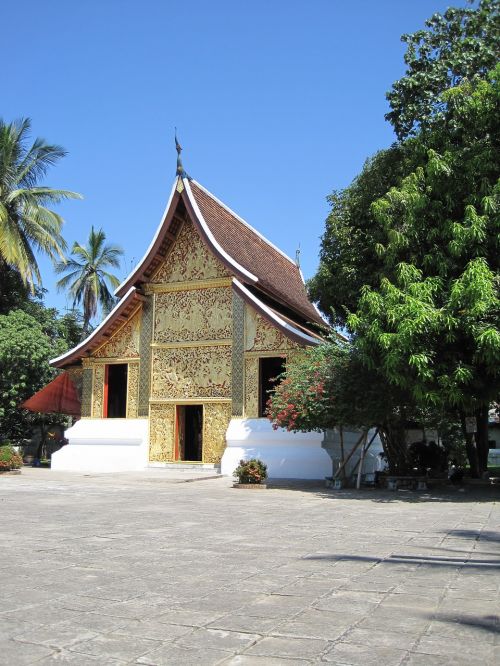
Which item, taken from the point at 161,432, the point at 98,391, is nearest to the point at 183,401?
the point at 161,432

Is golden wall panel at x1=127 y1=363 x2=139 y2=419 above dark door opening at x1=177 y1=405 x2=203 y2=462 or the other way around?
above

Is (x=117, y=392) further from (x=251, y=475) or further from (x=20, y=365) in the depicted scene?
(x=251, y=475)

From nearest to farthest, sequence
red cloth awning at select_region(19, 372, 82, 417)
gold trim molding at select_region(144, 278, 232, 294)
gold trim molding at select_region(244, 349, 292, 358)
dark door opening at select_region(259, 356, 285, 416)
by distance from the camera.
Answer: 1. gold trim molding at select_region(244, 349, 292, 358)
2. dark door opening at select_region(259, 356, 285, 416)
3. gold trim molding at select_region(144, 278, 232, 294)
4. red cloth awning at select_region(19, 372, 82, 417)

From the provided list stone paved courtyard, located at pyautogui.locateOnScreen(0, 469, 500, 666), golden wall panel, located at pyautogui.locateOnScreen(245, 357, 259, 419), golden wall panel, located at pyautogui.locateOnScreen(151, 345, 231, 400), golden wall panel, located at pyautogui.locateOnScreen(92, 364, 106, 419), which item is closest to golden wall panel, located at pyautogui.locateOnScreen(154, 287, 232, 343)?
golden wall panel, located at pyautogui.locateOnScreen(151, 345, 231, 400)

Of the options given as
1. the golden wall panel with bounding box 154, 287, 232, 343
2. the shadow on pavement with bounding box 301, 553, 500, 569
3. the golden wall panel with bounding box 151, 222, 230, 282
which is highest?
the golden wall panel with bounding box 151, 222, 230, 282

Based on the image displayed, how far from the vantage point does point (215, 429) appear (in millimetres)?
18484

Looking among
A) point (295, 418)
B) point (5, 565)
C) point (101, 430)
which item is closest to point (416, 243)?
point (295, 418)

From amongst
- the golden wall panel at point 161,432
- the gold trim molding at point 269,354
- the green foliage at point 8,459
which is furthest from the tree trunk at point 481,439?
the green foliage at point 8,459

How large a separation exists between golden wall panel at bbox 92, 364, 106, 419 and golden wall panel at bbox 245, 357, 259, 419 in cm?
501

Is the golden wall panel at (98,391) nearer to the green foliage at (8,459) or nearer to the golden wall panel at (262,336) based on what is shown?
the green foliage at (8,459)

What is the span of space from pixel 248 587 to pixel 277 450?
Answer: 492 inches

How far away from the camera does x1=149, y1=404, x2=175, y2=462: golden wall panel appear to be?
19.2 m

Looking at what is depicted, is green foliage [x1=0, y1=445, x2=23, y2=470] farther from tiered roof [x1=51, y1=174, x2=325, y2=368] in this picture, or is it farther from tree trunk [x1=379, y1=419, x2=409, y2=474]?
tree trunk [x1=379, y1=419, x2=409, y2=474]

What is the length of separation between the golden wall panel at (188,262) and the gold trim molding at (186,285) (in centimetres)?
13
